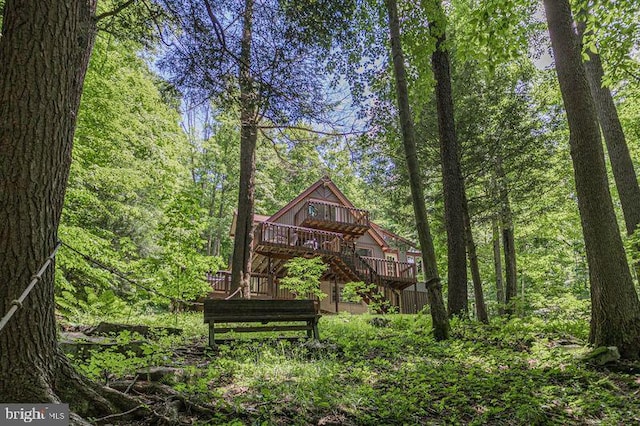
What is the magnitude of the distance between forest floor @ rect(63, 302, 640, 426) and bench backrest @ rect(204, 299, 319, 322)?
0.39 meters

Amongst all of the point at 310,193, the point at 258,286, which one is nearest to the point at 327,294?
the point at 258,286

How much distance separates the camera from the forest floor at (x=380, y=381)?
2898mm

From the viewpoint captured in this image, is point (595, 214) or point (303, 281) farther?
point (303, 281)

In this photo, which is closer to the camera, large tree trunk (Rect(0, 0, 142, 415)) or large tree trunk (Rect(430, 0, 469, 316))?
large tree trunk (Rect(0, 0, 142, 415))

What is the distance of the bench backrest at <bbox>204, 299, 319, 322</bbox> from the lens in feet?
17.7

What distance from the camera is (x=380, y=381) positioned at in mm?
3875

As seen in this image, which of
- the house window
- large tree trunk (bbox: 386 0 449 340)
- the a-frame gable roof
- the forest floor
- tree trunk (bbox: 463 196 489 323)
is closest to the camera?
the forest floor

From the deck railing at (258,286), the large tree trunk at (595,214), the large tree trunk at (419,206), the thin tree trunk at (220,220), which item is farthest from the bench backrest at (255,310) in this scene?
the thin tree trunk at (220,220)

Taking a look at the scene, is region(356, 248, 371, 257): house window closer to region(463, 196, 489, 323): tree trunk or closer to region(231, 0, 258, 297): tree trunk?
region(231, 0, 258, 297): tree trunk

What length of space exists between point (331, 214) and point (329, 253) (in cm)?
418

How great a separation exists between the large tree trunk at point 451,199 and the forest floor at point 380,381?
1871 millimetres

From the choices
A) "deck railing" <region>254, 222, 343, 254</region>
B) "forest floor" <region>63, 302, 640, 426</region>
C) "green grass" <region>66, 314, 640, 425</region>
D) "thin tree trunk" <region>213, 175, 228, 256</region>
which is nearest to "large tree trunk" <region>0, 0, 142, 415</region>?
"forest floor" <region>63, 302, 640, 426</region>

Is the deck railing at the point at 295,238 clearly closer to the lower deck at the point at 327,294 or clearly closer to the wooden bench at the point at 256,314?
the lower deck at the point at 327,294

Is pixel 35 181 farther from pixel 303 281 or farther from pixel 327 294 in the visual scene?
pixel 327 294
